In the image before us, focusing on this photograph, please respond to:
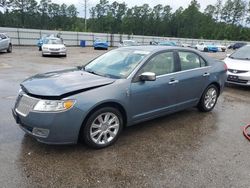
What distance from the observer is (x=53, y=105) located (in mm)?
3174

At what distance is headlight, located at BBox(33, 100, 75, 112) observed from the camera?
316 centimetres

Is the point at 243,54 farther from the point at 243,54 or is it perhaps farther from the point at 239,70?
the point at 239,70

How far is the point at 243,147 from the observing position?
12.8 ft

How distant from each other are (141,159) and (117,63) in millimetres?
1835

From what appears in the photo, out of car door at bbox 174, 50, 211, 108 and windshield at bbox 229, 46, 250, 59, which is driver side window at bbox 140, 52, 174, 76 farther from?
windshield at bbox 229, 46, 250, 59

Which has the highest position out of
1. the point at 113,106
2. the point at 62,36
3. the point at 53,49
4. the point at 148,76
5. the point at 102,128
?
the point at 62,36

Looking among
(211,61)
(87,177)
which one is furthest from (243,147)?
(87,177)

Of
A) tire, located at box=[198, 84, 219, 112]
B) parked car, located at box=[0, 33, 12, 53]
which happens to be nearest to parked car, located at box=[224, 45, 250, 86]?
tire, located at box=[198, 84, 219, 112]

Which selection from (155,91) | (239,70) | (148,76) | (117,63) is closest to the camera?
(148,76)

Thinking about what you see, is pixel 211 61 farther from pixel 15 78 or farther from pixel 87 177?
pixel 15 78

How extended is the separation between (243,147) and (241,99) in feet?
11.4

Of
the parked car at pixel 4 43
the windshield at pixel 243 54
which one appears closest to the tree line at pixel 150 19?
the parked car at pixel 4 43

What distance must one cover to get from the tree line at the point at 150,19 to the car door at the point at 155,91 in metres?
78.3

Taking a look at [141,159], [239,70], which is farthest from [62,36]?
[141,159]
